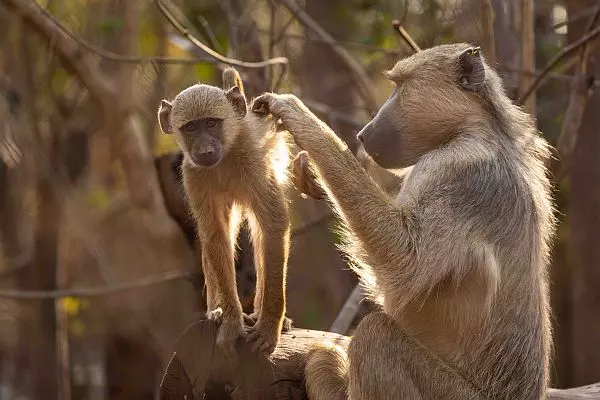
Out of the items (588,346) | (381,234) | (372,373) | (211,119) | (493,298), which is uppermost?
(211,119)

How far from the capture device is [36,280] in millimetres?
14438

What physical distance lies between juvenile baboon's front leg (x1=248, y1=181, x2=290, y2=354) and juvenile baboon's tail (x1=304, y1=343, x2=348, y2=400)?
26cm

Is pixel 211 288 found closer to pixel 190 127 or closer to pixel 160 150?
pixel 190 127

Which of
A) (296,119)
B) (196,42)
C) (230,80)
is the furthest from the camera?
(196,42)

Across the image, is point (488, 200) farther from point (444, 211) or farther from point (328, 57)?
point (328, 57)

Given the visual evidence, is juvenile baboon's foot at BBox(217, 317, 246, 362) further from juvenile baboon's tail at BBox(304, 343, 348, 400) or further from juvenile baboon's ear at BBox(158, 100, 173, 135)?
juvenile baboon's ear at BBox(158, 100, 173, 135)

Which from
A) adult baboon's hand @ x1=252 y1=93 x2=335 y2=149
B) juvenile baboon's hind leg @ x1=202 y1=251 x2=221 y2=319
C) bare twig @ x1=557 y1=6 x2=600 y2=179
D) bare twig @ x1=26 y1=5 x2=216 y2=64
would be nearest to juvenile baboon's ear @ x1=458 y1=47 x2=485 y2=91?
adult baboon's hand @ x1=252 y1=93 x2=335 y2=149

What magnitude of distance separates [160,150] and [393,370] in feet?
35.2

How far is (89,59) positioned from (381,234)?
687cm

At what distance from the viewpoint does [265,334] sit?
5.70 meters

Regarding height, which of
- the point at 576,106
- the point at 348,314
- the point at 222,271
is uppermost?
the point at 576,106

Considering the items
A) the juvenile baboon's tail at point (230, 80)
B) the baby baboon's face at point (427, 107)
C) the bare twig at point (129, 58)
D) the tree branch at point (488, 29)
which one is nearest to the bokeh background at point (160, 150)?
the tree branch at point (488, 29)

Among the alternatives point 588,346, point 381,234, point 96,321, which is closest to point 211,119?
point 381,234

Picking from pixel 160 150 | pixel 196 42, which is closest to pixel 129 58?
pixel 196 42
